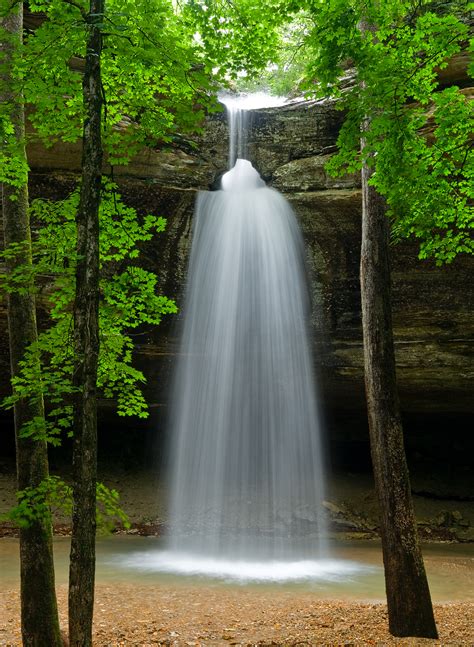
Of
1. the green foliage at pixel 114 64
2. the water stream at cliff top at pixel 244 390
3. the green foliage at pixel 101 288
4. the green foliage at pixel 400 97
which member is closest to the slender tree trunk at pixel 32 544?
the green foliage at pixel 101 288

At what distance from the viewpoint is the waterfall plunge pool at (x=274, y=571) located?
8.98 meters

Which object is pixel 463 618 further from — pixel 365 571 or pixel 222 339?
pixel 222 339

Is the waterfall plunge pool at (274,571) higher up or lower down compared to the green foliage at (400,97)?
lower down

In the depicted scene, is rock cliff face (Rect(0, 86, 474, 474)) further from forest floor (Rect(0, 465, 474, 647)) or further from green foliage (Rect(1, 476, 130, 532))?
green foliage (Rect(1, 476, 130, 532))

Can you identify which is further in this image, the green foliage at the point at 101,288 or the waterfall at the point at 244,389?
the waterfall at the point at 244,389

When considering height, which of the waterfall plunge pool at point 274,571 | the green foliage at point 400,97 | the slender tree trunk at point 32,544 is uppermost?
the green foliage at point 400,97

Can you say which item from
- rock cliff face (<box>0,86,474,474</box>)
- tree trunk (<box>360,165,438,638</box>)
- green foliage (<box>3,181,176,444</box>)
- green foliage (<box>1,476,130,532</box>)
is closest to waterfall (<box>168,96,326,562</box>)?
rock cliff face (<box>0,86,474,474</box>)

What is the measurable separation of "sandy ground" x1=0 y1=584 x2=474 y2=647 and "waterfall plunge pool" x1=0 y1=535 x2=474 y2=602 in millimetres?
769

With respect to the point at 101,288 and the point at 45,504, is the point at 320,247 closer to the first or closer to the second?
the point at 101,288

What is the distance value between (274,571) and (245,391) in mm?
5429

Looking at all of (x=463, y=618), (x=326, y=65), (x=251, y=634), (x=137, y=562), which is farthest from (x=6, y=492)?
(x=326, y=65)

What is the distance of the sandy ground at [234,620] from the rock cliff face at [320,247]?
22.8 feet

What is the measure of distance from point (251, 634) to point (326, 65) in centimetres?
639

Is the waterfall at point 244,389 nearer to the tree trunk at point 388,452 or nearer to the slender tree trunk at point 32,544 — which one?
the tree trunk at point 388,452
